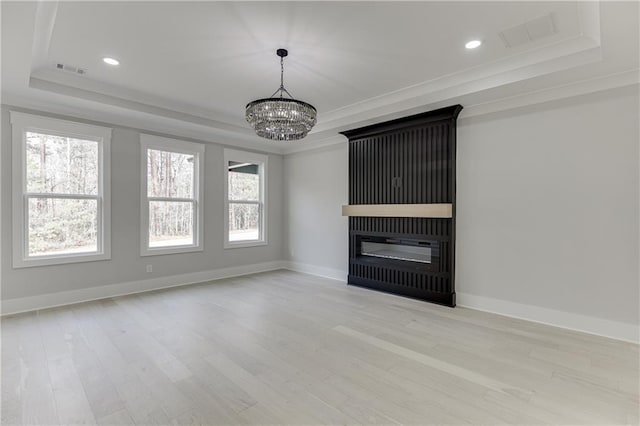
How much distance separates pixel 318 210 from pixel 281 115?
3.39m

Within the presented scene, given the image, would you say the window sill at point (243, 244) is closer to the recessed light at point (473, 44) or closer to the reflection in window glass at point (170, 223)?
the reflection in window glass at point (170, 223)

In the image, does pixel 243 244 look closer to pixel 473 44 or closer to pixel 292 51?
pixel 292 51

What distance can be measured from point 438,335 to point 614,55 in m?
3.11

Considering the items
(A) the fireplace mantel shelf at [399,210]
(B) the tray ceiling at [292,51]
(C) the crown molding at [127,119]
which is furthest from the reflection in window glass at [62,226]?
(A) the fireplace mantel shelf at [399,210]

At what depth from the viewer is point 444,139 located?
14.0 ft

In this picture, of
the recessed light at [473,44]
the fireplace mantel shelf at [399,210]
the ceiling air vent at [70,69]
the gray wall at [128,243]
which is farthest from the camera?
the fireplace mantel shelf at [399,210]

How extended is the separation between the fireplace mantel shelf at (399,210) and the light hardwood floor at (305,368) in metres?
1.30

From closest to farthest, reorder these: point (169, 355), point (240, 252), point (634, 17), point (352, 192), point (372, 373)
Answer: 1. point (634, 17)
2. point (372, 373)
3. point (169, 355)
4. point (352, 192)
5. point (240, 252)

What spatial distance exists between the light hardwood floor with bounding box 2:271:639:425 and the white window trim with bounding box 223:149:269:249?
7.09 ft

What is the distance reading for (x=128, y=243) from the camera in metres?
4.81

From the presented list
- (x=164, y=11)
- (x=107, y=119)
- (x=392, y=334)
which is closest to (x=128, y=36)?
(x=164, y=11)

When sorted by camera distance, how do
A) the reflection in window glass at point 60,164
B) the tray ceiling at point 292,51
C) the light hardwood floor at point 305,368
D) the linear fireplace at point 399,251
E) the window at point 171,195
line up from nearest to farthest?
the light hardwood floor at point 305,368 → the tray ceiling at point 292,51 → the reflection in window glass at point 60,164 → the linear fireplace at point 399,251 → the window at point 171,195

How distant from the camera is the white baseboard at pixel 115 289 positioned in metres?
3.95

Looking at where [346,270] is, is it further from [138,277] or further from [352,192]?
[138,277]
